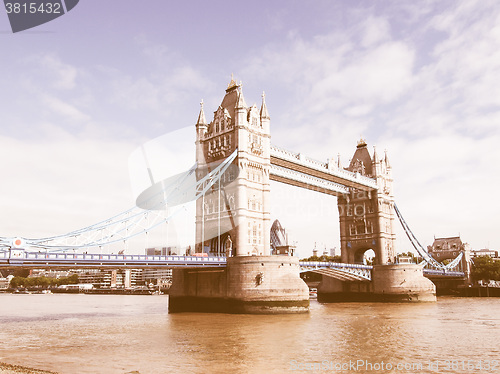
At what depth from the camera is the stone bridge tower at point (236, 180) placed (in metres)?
43.9

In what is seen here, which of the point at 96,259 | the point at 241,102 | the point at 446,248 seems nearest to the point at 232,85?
the point at 241,102

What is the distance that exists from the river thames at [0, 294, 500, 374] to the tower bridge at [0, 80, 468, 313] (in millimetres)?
4593

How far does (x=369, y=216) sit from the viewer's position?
6738cm

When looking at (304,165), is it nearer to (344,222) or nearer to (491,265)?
(344,222)

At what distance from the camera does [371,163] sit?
69.1 m

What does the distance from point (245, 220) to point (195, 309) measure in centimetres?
942

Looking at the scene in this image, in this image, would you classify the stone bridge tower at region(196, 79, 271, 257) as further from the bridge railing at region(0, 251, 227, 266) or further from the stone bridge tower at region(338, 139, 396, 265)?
the stone bridge tower at region(338, 139, 396, 265)

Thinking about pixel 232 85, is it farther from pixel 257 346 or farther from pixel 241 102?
pixel 257 346

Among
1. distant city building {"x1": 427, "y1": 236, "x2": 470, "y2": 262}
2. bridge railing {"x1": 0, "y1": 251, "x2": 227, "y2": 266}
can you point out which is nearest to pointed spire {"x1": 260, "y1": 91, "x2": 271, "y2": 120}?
bridge railing {"x1": 0, "y1": 251, "x2": 227, "y2": 266}

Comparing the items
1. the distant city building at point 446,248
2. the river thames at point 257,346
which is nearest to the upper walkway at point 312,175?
the river thames at point 257,346

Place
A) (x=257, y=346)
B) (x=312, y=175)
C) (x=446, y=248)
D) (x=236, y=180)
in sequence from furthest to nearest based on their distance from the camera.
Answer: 1. (x=446, y=248)
2. (x=312, y=175)
3. (x=236, y=180)
4. (x=257, y=346)

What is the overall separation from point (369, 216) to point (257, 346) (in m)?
48.7

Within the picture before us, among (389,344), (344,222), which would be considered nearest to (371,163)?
(344,222)

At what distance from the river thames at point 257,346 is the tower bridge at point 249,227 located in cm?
459
